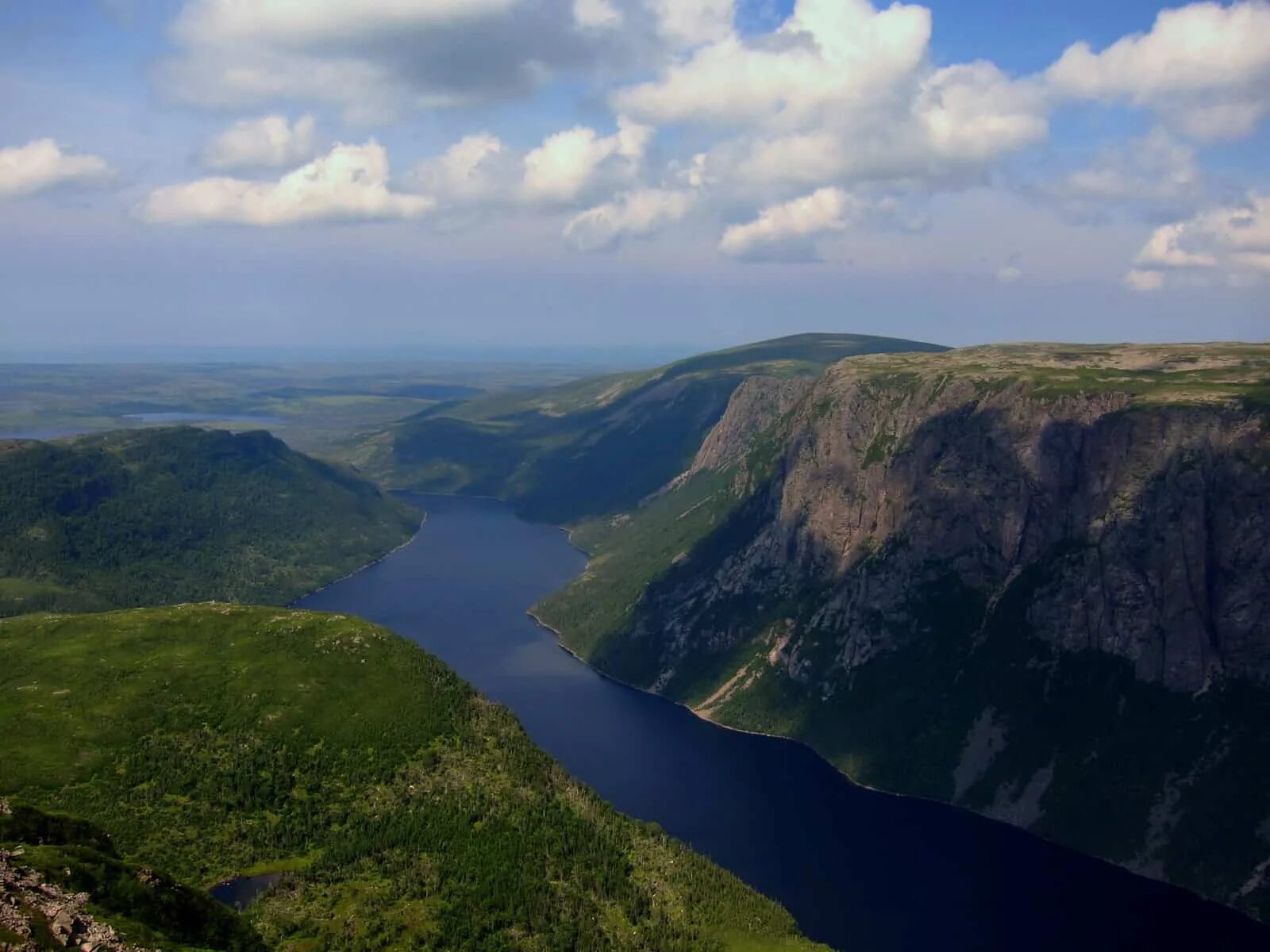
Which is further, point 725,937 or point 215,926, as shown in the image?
point 725,937

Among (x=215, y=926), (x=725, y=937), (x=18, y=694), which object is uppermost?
(x=18, y=694)

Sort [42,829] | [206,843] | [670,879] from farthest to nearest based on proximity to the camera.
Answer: [670,879] < [206,843] < [42,829]

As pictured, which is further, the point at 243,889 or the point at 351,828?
the point at 351,828

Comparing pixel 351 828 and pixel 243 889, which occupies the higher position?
pixel 351 828

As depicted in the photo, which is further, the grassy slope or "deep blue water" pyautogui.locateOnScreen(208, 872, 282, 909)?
the grassy slope

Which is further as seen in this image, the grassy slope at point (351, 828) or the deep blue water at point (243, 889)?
the grassy slope at point (351, 828)

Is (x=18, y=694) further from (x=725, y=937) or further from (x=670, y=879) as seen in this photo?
(x=725, y=937)

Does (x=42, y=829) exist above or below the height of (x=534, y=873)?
above

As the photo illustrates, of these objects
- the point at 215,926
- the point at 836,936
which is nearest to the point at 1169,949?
the point at 836,936
